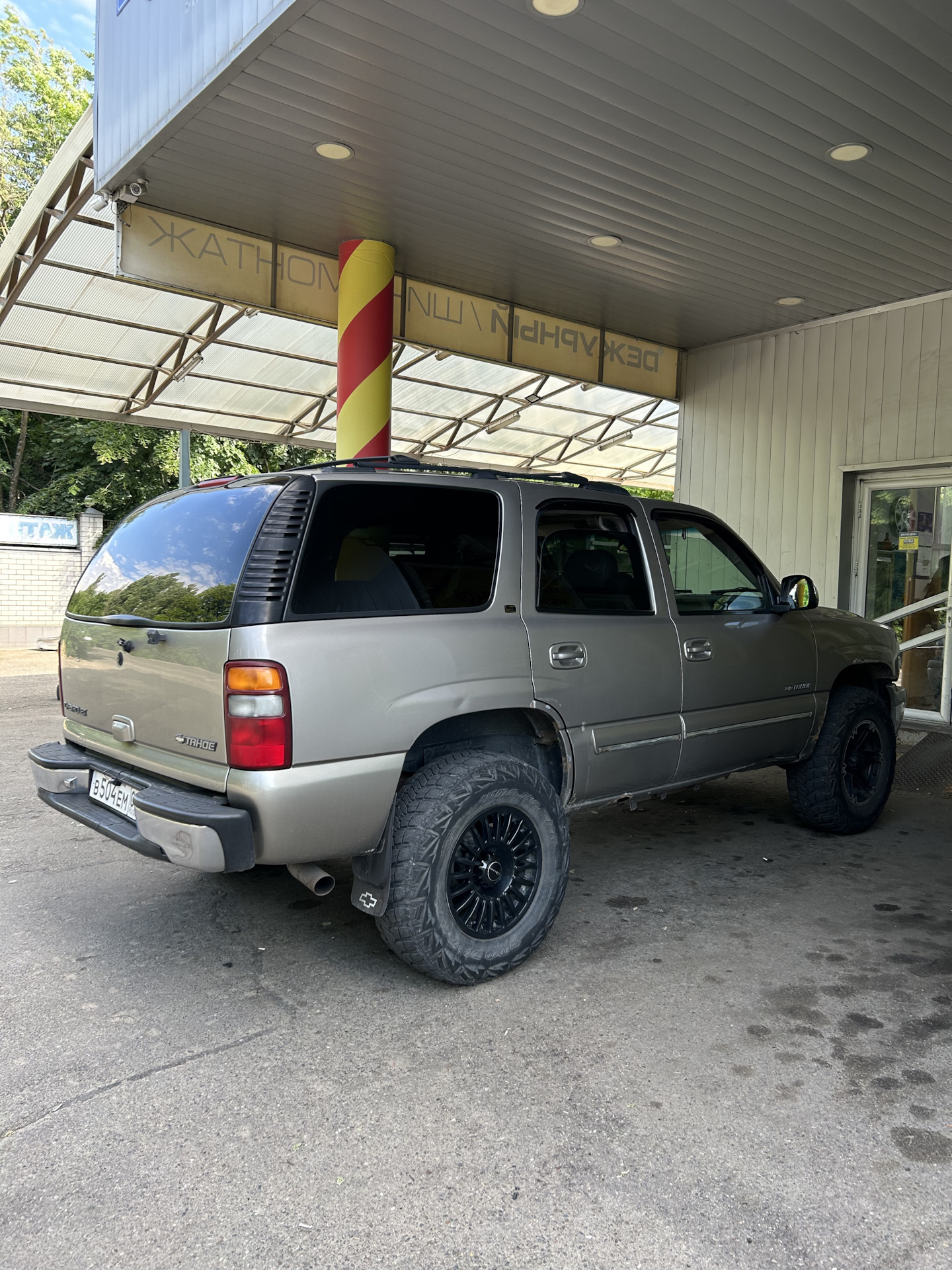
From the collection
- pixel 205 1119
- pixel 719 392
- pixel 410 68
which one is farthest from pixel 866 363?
pixel 205 1119

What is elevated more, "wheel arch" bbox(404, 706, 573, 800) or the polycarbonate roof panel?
the polycarbonate roof panel

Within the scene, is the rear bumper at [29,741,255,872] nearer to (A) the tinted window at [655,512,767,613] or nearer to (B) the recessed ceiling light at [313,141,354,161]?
(A) the tinted window at [655,512,767,613]

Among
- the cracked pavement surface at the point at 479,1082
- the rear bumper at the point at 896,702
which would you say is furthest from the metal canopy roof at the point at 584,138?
the cracked pavement surface at the point at 479,1082

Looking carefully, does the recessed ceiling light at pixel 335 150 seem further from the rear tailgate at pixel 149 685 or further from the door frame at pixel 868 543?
the door frame at pixel 868 543

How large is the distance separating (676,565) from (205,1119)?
312 centimetres

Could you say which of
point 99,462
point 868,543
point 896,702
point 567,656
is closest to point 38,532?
point 99,462

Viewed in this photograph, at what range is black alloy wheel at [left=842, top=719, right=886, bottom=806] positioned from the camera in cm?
551

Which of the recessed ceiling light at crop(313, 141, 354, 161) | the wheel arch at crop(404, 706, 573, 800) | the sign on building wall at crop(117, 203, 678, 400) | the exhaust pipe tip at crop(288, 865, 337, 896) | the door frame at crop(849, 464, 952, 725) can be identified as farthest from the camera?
the door frame at crop(849, 464, 952, 725)

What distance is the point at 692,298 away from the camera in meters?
8.88

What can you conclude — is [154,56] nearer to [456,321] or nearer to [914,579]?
[456,321]

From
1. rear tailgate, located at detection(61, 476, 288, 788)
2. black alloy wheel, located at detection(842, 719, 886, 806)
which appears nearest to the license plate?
rear tailgate, located at detection(61, 476, 288, 788)

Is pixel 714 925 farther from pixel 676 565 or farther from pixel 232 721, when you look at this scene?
pixel 232 721

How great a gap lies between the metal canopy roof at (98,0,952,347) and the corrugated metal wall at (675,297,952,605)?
0.54m

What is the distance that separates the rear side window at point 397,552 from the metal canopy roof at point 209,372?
194 inches
